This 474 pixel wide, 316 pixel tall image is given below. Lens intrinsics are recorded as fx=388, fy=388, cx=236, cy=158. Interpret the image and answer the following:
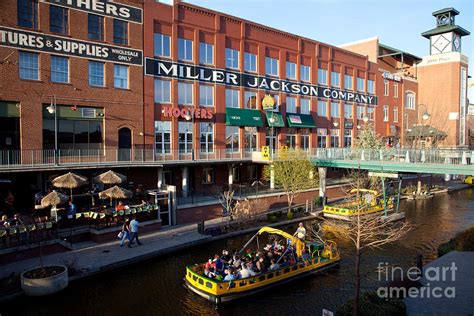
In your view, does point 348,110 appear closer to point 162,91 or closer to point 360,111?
point 360,111

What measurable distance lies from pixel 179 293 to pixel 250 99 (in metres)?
26.0

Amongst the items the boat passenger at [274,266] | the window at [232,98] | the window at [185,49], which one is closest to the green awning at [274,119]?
the window at [232,98]

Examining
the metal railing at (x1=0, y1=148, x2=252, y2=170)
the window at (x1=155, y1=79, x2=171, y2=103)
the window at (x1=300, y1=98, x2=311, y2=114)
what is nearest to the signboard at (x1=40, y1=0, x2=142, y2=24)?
the window at (x1=155, y1=79, x2=171, y2=103)

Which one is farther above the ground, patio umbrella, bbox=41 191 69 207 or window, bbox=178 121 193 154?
window, bbox=178 121 193 154

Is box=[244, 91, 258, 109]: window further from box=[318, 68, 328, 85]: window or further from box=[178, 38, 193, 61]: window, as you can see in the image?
box=[318, 68, 328, 85]: window

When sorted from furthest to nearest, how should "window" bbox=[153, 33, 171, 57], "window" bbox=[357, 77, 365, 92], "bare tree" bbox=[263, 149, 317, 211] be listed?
"window" bbox=[357, 77, 365, 92] → "window" bbox=[153, 33, 171, 57] → "bare tree" bbox=[263, 149, 317, 211]

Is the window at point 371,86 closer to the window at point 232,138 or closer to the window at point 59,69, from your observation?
the window at point 232,138

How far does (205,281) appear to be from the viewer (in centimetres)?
1650

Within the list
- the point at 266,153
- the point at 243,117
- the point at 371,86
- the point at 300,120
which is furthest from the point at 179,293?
the point at 371,86

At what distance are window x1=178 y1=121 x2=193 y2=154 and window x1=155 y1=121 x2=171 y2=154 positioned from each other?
1.18m

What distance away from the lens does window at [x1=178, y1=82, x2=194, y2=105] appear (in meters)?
34.4

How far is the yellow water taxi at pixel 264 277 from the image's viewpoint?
53.4 feet

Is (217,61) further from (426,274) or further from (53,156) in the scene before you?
(426,274)

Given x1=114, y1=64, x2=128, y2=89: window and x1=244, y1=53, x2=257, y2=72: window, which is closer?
x1=114, y1=64, x2=128, y2=89: window
